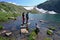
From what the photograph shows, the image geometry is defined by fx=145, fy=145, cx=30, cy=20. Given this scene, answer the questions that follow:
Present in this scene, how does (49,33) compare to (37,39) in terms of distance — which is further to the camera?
(49,33)

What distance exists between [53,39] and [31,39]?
6.05m

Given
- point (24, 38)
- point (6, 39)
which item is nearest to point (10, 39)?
point (6, 39)

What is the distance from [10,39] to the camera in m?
32.3

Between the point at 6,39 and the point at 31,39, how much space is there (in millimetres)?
5565

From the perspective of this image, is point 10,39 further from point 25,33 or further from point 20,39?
point 25,33

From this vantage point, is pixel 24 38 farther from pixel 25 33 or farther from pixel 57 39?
pixel 57 39

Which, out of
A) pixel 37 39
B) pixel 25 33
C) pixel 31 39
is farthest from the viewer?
pixel 25 33

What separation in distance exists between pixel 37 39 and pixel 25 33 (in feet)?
21.7

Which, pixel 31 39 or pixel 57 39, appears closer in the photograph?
pixel 31 39

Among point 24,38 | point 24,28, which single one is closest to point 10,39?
point 24,38

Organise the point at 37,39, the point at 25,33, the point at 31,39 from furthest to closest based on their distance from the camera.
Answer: the point at 25,33 → the point at 37,39 → the point at 31,39

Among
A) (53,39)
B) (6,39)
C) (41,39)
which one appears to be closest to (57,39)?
(53,39)

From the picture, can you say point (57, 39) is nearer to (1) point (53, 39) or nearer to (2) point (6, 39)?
(1) point (53, 39)

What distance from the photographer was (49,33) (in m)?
39.3
